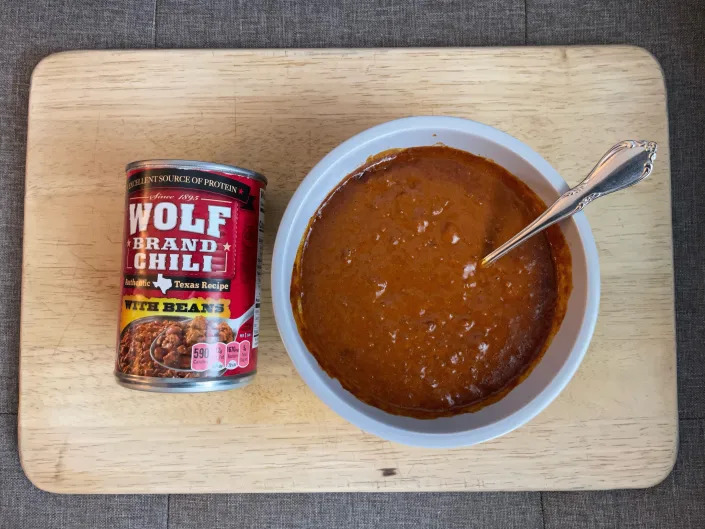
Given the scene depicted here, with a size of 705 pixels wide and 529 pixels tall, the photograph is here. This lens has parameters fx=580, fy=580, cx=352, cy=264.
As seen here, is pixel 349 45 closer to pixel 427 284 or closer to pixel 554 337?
pixel 427 284

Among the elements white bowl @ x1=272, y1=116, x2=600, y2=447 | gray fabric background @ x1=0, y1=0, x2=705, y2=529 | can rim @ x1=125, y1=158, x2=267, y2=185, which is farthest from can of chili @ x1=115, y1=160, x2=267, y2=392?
gray fabric background @ x1=0, y1=0, x2=705, y2=529

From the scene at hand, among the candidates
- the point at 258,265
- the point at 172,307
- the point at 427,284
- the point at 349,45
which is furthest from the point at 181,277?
the point at 349,45

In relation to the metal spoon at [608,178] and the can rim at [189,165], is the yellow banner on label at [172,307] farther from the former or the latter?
the metal spoon at [608,178]

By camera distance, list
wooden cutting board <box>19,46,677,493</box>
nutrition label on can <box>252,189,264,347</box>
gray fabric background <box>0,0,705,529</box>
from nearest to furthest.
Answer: nutrition label on can <box>252,189,264,347</box>, wooden cutting board <box>19,46,677,493</box>, gray fabric background <box>0,0,705,529</box>

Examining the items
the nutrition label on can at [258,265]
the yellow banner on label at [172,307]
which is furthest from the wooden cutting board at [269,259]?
the yellow banner on label at [172,307]

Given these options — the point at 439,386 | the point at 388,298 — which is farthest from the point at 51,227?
the point at 439,386

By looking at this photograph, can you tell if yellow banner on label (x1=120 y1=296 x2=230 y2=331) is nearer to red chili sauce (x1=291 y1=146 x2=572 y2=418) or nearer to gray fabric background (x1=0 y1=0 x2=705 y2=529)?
red chili sauce (x1=291 y1=146 x2=572 y2=418)
